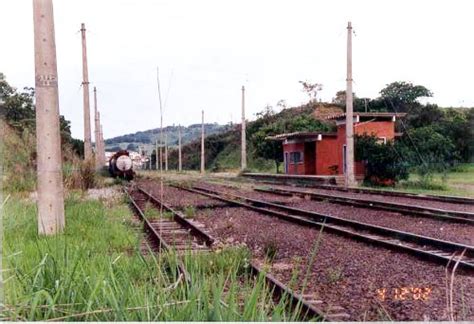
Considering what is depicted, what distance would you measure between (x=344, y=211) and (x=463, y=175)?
1306cm

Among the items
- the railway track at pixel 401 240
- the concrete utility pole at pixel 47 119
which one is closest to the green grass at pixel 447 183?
the railway track at pixel 401 240

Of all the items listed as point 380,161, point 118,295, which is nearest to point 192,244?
point 118,295

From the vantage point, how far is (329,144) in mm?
26703

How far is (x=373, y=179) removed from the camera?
23.8 metres

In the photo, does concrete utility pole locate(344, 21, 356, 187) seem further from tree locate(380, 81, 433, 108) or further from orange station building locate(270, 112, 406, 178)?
orange station building locate(270, 112, 406, 178)

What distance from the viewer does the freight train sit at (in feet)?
98.4

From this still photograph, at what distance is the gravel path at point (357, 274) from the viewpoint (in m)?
4.57

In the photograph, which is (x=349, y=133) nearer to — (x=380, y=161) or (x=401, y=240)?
(x=380, y=161)

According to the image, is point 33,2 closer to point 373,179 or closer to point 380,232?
point 380,232

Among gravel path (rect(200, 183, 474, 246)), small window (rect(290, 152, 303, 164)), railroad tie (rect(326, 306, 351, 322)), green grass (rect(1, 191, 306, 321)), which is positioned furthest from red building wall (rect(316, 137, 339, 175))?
green grass (rect(1, 191, 306, 321))

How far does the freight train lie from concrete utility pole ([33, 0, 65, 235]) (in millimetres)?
22829

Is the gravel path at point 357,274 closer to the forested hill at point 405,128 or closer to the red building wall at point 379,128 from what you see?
the forested hill at point 405,128

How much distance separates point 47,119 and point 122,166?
76.5 ft

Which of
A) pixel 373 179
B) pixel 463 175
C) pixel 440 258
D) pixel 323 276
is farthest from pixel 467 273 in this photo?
pixel 463 175
